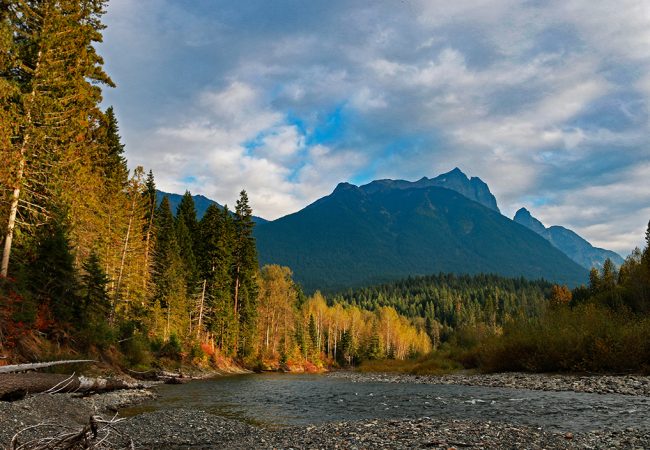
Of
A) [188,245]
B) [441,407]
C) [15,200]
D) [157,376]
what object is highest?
[188,245]

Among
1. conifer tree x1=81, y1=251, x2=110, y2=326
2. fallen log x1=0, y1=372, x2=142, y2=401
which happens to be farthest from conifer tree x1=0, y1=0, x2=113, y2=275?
fallen log x1=0, y1=372, x2=142, y2=401

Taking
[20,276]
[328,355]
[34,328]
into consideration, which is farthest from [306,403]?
[328,355]

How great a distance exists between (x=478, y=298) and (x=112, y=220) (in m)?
190

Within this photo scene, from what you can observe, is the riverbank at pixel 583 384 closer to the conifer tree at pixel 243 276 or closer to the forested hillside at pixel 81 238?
the forested hillside at pixel 81 238

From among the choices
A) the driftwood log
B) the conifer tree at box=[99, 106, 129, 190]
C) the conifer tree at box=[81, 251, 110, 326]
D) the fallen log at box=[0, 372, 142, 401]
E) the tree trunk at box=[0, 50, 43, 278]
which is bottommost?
the driftwood log

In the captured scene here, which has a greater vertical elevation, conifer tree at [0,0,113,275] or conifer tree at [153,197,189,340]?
conifer tree at [0,0,113,275]

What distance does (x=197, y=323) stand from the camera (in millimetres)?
57312

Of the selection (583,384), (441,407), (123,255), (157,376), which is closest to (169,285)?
(123,255)

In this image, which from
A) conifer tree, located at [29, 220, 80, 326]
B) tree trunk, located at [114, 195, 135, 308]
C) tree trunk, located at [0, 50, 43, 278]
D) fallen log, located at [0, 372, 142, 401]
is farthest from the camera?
tree trunk, located at [114, 195, 135, 308]

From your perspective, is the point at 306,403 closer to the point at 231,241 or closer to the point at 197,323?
the point at 197,323

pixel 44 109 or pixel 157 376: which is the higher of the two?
pixel 44 109

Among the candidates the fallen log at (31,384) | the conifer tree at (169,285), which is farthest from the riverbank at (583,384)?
the conifer tree at (169,285)

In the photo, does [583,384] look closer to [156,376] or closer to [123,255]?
[156,376]

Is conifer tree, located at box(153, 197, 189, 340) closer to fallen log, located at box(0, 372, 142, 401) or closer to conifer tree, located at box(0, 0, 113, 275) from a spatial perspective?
conifer tree, located at box(0, 0, 113, 275)
